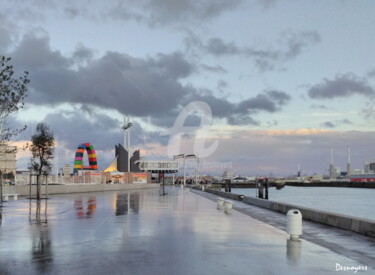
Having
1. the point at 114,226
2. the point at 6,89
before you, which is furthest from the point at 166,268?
the point at 6,89

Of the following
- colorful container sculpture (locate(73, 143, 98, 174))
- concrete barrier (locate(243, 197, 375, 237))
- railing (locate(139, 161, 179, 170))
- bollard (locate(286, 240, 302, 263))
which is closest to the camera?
bollard (locate(286, 240, 302, 263))

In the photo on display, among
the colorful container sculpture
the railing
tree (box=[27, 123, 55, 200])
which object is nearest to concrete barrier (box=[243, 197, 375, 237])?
tree (box=[27, 123, 55, 200])

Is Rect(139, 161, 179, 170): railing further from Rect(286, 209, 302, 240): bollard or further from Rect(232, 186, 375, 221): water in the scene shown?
Rect(286, 209, 302, 240): bollard

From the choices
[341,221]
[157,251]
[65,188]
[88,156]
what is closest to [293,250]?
[157,251]

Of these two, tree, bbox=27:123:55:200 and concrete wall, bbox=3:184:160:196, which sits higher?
tree, bbox=27:123:55:200

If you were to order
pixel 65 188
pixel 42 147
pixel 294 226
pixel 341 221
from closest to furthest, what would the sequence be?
pixel 294 226
pixel 341 221
pixel 42 147
pixel 65 188

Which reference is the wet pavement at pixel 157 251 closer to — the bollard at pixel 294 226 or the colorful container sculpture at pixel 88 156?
the bollard at pixel 294 226

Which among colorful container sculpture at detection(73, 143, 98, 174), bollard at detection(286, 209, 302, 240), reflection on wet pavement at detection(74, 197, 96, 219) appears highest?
colorful container sculpture at detection(73, 143, 98, 174)

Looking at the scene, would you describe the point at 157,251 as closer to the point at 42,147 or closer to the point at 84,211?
the point at 84,211

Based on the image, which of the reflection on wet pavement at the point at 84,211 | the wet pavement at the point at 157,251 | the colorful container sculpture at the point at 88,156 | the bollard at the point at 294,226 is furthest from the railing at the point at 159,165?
the bollard at the point at 294,226

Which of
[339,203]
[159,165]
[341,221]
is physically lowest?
[339,203]

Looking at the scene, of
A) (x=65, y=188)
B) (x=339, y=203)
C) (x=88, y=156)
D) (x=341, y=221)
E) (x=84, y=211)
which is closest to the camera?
(x=341, y=221)

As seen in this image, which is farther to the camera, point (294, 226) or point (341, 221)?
point (341, 221)

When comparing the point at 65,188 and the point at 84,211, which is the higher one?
the point at 84,211
